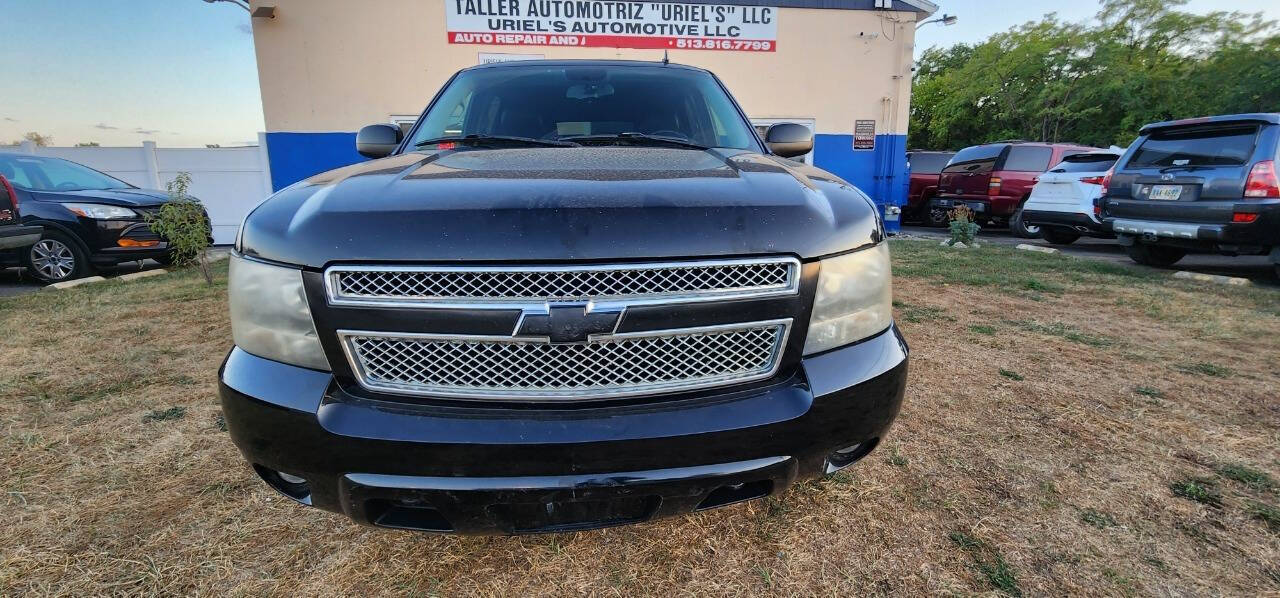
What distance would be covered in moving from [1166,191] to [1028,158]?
5.02 metres

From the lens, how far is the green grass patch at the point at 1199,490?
190 cm

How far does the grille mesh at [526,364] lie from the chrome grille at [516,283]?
95 mm

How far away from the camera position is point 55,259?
622 centimetres

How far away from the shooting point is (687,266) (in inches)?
51.0

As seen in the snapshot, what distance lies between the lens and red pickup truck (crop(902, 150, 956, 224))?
1244 centimetres

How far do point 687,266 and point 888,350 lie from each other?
2.07ft

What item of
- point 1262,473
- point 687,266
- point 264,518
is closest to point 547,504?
point 687,266

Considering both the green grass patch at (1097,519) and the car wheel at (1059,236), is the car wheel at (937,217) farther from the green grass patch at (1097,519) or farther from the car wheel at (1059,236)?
the green grass patch at (1097,519)

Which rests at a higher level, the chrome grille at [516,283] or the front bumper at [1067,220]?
the chrome grille at [516,283]

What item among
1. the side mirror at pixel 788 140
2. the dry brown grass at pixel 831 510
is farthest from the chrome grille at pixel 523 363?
the side mirror at pixel 788 140

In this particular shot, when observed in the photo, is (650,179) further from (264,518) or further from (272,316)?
(264,518)

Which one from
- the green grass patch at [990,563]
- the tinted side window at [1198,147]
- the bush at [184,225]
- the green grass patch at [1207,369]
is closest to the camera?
the green grass patch at [990,563]

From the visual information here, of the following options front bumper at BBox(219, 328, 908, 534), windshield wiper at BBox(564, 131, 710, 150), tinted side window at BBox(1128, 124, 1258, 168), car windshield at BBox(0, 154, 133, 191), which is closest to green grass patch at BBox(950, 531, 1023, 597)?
front bumper at BBox(219, 328, 908, 534)

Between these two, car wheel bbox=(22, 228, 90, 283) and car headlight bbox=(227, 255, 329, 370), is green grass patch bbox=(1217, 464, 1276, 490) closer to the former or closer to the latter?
car headlight bbox=(227, 255, 329, 370)
